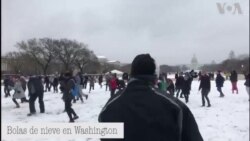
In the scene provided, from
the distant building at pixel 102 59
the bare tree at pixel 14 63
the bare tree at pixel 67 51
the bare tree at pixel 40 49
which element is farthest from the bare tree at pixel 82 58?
the bare tree at pixel 14 63

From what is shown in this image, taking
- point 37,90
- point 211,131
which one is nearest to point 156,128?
point 211,131

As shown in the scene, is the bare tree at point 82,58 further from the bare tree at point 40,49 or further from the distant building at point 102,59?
the bare tree at point 40,49

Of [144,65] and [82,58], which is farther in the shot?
[82,58]

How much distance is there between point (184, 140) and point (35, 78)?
10.7 meters

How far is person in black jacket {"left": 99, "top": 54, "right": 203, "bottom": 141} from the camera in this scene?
214 centimetres

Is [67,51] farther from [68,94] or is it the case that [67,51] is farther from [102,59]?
[68,94]

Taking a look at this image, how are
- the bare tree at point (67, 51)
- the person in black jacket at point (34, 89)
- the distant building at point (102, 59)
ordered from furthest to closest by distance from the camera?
the bare tree at point (67, 51) → the distant building at point (102, 59) → the person in black jacket at point (34, 89)

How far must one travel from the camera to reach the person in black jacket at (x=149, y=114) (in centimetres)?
214

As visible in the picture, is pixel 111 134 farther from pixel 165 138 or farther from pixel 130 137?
pixel 165 138

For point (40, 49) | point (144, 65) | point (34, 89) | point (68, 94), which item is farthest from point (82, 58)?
point (144, 65)

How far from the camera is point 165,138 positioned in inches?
84.0

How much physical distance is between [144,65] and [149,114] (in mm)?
336

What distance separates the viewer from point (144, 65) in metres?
2.29

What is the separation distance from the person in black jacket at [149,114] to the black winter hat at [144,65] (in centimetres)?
4
